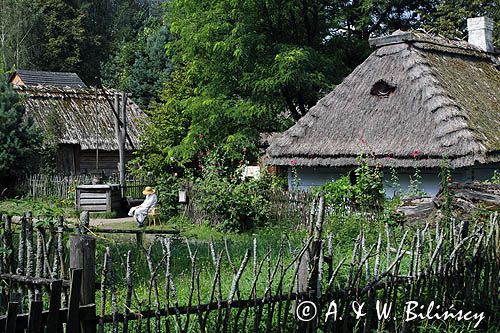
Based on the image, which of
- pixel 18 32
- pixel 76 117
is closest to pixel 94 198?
pixel 76 117

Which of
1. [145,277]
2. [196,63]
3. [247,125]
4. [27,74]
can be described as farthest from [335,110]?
[27,74]

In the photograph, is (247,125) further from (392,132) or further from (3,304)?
(3,304)

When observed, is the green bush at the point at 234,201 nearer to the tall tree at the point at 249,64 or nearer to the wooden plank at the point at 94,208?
the tall tree at the point at 249,64

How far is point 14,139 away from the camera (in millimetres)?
21578

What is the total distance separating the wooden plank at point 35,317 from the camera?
11.9 ft

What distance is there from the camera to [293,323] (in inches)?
189

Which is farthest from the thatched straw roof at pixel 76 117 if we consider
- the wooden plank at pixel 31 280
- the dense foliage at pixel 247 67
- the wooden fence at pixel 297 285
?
the wooden plank at pixel 31 280

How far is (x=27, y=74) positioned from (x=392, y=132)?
87.6 ft

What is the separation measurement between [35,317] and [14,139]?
19.0m

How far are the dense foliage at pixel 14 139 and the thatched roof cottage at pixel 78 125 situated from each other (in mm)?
2802

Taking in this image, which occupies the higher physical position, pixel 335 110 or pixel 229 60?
pixel 229 60

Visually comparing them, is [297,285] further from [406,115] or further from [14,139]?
[14,139]

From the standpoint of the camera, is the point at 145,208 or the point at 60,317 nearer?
the point at 60,317

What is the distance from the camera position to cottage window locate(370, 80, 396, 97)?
1599 cm
